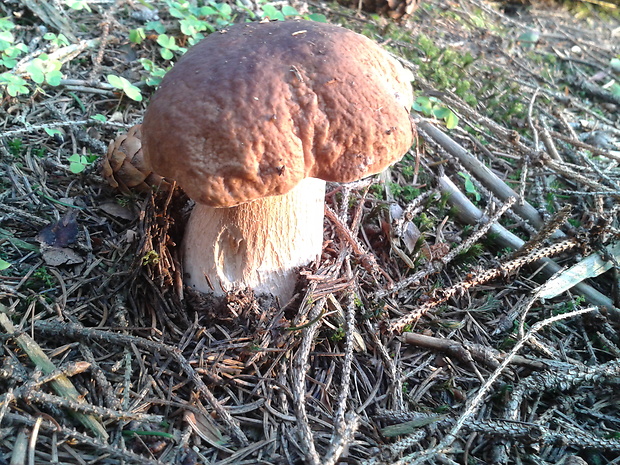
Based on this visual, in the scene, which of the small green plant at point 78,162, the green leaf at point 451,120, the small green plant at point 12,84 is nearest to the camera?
the small green plant at point 78,162

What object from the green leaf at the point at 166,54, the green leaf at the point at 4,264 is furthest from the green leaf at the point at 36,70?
the green leaf at the point at 4,264

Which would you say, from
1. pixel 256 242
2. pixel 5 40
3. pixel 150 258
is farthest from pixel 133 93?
pixel 256 242

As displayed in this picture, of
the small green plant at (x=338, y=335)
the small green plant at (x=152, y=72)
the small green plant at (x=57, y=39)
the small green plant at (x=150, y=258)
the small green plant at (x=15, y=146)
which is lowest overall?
the small green plant at (x=338, y=335)

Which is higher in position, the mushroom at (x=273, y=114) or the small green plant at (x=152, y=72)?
the mushroom at (x=273, y=114)

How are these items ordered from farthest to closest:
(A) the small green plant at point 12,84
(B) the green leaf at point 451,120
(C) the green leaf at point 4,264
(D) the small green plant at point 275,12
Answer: (D) the small green plant at point 275,12 → (B) the green leaf at point 451,120 → (A) the small green plant at point 12,84 → (C) the green leaf at point 4,264

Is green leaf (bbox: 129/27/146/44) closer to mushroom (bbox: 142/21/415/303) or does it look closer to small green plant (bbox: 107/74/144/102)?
small green plant (bbox: 107/74/144/102)

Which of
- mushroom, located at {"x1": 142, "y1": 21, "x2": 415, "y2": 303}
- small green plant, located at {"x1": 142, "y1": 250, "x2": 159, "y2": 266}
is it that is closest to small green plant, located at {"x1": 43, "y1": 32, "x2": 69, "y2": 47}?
mushroom, located at {"x1": 142, "y1": 21, "x2": 415, "y2": 303}

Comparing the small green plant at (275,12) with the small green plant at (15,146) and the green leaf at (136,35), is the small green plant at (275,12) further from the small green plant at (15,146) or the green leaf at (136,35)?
the small green plant at (15,146)
